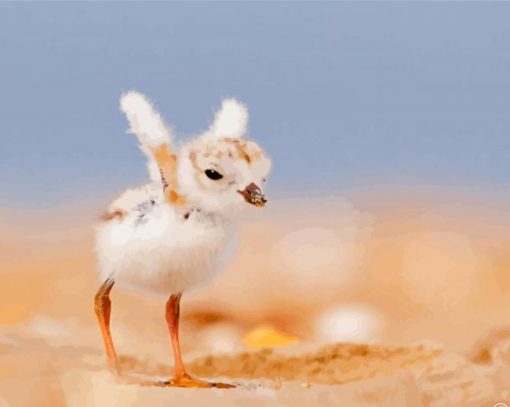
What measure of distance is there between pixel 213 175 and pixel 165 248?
18 cm

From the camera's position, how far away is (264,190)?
2447 millimetres

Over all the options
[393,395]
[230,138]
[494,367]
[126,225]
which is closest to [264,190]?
[230,138]

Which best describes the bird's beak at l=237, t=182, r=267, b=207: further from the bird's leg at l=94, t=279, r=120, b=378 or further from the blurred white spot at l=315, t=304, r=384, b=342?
the blurred white spot at l=315, t=304, r=384, b=342

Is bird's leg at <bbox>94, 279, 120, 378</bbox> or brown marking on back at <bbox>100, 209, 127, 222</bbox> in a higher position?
brown marking on back at <bbox>100, 209, 127, 222</bbox>

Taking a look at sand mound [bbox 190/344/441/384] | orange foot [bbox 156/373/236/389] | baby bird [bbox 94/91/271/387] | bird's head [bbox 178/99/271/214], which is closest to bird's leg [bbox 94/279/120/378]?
baby bird [bbox 94/91/271/387]

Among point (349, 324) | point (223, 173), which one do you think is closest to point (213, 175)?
point (223, 173)

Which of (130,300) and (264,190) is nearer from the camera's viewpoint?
(264,190)

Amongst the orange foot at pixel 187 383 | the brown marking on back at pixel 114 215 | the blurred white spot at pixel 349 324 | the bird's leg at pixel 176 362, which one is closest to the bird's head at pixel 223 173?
the brown marking on back at pixel 114 215

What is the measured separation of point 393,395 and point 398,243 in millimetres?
726

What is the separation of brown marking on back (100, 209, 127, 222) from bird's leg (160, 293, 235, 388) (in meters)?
0.22

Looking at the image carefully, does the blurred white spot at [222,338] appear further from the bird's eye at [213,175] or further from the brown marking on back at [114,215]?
the bird's eye at [213,175]

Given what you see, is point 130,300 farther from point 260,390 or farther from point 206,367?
point 260,390

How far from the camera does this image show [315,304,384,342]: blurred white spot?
9.86 feet

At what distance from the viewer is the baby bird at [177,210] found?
2.40 metres
